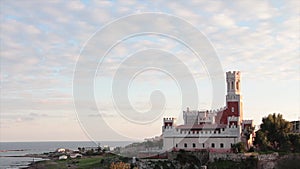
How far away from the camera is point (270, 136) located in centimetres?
6003

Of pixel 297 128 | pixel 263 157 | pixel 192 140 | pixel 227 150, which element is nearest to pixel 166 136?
pixel 192 140

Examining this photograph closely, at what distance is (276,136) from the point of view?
59562 millimetres

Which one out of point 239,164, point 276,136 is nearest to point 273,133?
point 276,136

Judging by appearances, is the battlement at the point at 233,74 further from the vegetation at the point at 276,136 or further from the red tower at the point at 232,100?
the vegetation at the point at 276,136

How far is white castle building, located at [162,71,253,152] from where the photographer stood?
194 feet

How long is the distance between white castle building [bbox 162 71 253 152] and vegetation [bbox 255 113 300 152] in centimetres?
174

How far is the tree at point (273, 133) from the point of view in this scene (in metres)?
58.9

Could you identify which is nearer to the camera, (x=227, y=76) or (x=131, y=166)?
(x=131, y=166)

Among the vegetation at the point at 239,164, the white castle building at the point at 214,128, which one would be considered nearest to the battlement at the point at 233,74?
A: the white castle building at the point at 214,128

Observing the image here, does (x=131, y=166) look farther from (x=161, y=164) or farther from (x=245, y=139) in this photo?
(x=245, y=139)

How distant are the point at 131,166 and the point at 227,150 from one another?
40.9ft

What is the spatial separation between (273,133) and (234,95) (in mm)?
7482

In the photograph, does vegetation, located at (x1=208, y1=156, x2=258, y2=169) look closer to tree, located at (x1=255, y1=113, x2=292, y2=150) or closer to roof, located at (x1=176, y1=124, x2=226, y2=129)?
tree, located at (x1=255, y1=113, x2=292, y2=150)

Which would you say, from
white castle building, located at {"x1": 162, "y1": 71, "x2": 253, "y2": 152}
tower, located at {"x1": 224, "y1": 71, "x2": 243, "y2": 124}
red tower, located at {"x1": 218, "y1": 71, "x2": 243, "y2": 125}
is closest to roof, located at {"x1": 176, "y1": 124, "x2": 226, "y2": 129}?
white castle building, located at {"x1": 162, "y1": 71, "x2": 253, "y2": 152}
